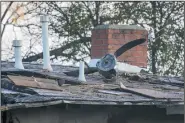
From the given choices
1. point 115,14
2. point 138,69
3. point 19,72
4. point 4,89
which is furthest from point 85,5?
point 4,89

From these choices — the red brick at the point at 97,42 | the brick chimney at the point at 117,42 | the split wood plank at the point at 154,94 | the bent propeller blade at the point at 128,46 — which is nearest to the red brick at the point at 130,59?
the brick chimney at the point at 117,42

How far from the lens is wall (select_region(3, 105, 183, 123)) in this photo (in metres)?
4.56

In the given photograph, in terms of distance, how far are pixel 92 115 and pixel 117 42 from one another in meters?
3.61

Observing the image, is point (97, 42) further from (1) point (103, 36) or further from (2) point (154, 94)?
(2) point (154, 94)

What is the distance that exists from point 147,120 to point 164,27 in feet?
27.3

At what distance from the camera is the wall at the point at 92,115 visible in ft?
15.0

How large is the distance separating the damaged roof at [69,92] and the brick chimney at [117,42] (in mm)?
1904

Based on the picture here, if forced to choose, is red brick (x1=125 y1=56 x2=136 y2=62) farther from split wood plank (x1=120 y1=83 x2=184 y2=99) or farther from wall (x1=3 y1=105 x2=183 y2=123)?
wall (x1=3 y1=105 x2=183 y2=123)

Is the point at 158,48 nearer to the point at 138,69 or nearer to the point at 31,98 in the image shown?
the point at 138,69

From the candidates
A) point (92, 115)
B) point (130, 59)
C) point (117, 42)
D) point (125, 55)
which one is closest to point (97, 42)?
point (117, 42)

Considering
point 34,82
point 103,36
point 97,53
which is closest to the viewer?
point 34,82

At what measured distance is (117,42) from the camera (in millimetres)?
8547

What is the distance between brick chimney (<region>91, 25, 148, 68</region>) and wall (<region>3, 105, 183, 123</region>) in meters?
2.92

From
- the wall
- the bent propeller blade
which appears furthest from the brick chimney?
the wall
